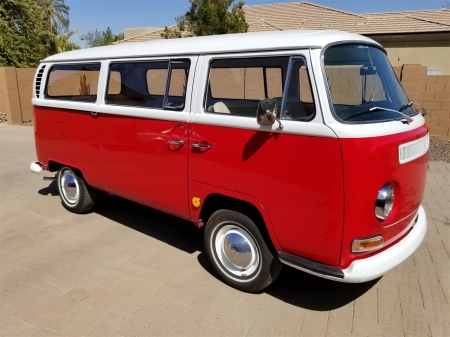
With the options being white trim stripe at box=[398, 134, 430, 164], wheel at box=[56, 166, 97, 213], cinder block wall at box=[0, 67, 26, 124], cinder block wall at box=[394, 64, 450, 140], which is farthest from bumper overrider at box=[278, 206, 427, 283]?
cinder block wall at box=[0, 67, 26, 124]

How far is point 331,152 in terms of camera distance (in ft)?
8.38

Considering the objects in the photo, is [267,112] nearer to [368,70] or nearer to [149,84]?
[368,70]

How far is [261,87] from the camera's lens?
3736 mm

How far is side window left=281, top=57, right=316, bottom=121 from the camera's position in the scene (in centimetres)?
275

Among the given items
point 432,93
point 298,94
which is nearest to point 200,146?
point 298,94

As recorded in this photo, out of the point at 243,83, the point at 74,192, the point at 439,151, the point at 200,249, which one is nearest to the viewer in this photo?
the point at 243,83

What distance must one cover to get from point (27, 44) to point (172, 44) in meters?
16.1

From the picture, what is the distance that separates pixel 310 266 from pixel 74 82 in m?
3.86

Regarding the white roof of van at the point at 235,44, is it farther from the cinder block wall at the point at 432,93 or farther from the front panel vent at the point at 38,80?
the cinder block wall at the point at 432,93

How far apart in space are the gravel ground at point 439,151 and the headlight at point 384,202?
623 centimetres

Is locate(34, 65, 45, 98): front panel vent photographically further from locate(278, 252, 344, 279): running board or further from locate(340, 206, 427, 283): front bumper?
locate(340, 206, 427, 283): front bumper

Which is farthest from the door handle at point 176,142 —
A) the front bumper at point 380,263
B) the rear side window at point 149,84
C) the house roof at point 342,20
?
the house roof at point 342,20

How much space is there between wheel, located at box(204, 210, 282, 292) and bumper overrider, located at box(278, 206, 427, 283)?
0.84 feet

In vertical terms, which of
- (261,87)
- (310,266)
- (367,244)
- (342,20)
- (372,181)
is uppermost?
(342,20)
